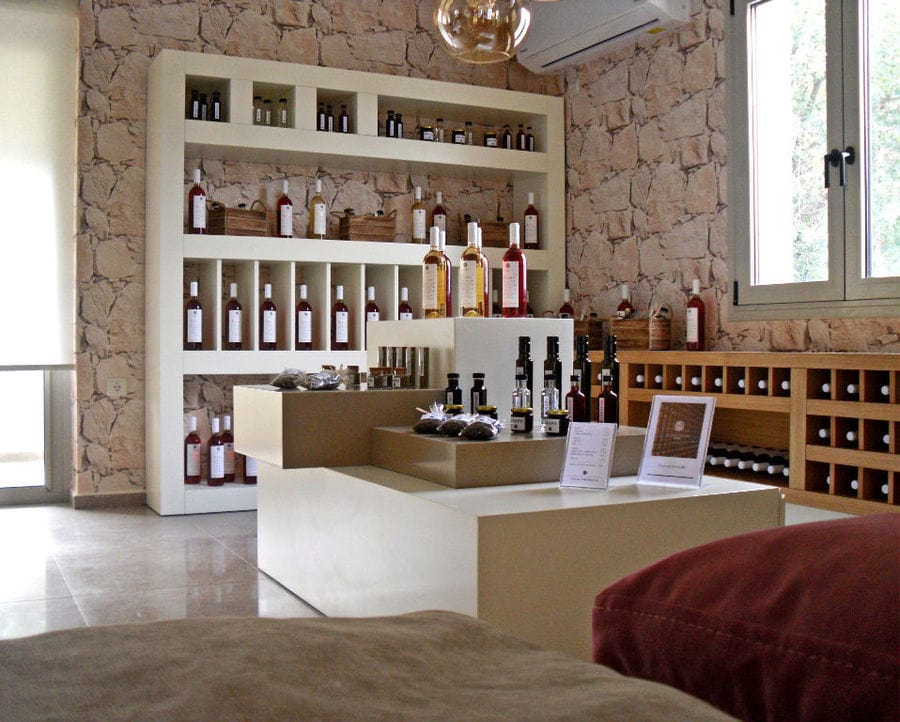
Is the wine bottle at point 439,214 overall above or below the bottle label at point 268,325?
above

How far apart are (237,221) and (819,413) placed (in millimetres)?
2984

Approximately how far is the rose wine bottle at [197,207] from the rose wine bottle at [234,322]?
1.13ft

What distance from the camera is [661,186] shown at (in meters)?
5.12

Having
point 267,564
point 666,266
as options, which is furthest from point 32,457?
point 666,266

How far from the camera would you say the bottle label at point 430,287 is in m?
3.28

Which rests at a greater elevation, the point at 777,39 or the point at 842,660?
the point at 777,39

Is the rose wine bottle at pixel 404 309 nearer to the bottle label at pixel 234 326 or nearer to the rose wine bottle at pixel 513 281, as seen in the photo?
the bottle label at pixel 234 326

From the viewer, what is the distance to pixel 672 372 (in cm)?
451

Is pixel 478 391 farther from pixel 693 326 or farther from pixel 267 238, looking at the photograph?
pixel 267 238

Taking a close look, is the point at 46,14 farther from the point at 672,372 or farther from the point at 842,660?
the point at 842,660

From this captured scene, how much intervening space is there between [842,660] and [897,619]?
50mm

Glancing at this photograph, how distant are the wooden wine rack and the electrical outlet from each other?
2805mm

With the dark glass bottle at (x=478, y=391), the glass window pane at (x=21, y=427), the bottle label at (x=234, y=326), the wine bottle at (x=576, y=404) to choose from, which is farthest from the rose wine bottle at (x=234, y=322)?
the wine bottle at (x=576, y=404)

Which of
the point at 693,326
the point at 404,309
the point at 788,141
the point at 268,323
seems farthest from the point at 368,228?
the point at 788,141
